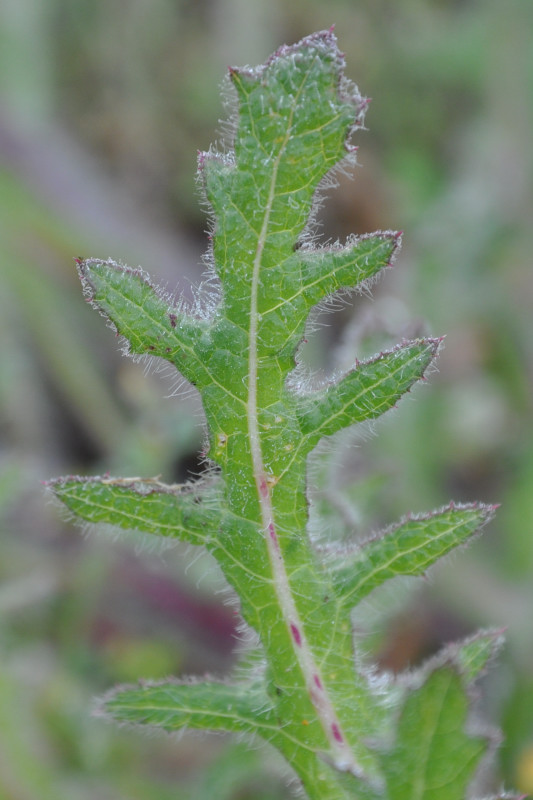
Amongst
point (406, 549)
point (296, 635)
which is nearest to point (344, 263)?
point (406, 549)

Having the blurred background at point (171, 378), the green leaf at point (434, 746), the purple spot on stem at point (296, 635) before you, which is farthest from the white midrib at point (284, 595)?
the blurred background at point (171, 378)

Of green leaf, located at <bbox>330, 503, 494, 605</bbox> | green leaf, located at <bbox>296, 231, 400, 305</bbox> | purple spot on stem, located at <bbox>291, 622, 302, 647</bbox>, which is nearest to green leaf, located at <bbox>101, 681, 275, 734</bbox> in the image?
purple spot on stem, located at <bbox>291, 622, 302, 647</bbox>

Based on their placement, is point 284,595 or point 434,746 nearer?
point 434,746

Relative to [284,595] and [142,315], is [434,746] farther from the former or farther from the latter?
[142,315]

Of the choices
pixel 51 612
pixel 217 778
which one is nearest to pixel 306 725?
pixel 217 778

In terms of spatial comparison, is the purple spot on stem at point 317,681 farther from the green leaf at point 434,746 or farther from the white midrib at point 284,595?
the green leaf at point 434,746

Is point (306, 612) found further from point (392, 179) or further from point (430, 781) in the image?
point (392, 179)
